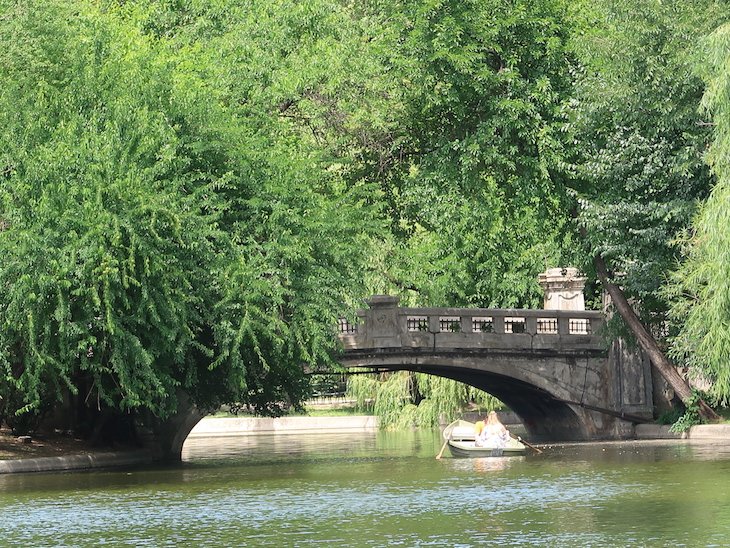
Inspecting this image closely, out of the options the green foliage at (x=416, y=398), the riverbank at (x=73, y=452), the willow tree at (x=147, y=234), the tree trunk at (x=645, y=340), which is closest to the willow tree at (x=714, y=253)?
the riverbank at (x=73, y=452)

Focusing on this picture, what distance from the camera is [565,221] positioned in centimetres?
3672

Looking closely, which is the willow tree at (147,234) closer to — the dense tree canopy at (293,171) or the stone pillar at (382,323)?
the dense tree canopy at (293,171)

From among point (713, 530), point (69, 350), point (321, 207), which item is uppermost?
point (321, 207)

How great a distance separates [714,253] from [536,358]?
1240cm

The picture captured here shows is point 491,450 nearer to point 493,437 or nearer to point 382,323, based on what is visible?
point 493,437

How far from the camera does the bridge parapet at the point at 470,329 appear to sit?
3672 cm

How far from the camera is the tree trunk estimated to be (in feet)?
117

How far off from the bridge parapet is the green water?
4.00 meters

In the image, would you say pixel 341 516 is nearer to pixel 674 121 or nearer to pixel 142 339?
pixel 142 339

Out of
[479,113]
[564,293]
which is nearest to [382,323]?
[479,113]

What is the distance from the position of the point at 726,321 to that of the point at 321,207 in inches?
347

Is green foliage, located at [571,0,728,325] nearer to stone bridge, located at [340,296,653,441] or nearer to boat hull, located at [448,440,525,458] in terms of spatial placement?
boat hull, located at [448,440,525,458]

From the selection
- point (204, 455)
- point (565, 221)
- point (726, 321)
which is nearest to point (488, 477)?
point (726, 321)

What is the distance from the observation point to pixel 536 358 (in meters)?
39.3
